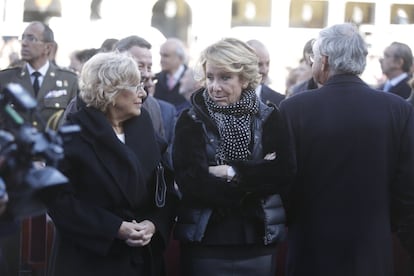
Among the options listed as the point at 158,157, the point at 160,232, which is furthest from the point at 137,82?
the point at 160,232

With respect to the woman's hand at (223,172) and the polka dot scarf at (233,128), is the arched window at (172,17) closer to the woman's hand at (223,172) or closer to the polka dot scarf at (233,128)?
the polka dot scarf at (233,128)

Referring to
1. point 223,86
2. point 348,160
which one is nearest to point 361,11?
point 348,160

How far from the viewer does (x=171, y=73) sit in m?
12.1

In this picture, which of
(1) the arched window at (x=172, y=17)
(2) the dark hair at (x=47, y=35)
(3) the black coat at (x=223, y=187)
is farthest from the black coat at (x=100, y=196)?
(1) the arched window at (x=172, y=17)

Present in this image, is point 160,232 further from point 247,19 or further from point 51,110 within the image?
point 247,19

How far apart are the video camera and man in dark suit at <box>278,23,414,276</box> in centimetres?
207

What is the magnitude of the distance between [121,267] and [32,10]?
84.6ft

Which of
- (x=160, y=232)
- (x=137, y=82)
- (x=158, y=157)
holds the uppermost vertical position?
(x=137, y=82)

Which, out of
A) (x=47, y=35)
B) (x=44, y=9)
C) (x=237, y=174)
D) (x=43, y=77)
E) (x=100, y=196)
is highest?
(x=44, y=9)

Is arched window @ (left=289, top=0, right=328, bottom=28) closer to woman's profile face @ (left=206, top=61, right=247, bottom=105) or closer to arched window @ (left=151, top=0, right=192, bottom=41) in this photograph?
arched window @ (left=151, top=0, right=192, bottom=41)

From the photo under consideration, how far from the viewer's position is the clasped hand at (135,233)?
477cm

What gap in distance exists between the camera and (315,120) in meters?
5.11

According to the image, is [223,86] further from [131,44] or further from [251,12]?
[251,12]

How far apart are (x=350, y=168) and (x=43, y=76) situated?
178 inches
